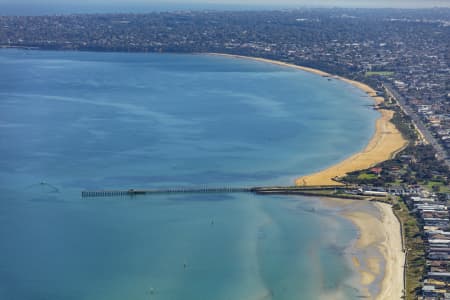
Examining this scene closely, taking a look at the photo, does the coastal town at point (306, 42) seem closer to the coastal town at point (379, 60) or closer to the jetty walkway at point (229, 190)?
the coastal town at point (379, 60)

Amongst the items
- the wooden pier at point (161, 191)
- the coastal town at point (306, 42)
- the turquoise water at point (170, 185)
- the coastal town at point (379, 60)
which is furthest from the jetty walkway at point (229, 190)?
the coastal town at point (306, 42)

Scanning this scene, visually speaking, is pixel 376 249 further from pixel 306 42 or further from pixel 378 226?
pixel 306 42

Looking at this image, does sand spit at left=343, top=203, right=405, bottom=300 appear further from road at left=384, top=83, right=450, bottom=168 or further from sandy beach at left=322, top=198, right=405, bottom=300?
road at left=384, top=83, right=450, bottom=168

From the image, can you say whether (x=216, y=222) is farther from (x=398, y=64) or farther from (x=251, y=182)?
(x=398, y=64)

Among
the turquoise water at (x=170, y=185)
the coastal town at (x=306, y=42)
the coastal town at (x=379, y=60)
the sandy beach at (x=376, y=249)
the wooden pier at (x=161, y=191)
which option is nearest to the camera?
the sandy beach at (x=376, y=249)

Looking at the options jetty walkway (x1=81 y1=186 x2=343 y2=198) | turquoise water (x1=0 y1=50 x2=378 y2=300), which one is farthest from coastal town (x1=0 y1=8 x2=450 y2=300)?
turquoise water (x1=0 y1=50 x2=378 y2=300)

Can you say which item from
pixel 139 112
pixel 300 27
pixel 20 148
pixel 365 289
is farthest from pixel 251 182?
pixel 300 27
